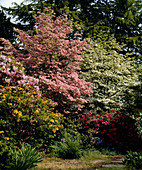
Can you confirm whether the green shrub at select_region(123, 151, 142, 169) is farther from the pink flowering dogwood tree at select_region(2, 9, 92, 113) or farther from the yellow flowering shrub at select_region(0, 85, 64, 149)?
the pink flowering dogwood tree at select_region(2, 9, 92, 113)

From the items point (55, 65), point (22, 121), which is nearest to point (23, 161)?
point (22, 121)

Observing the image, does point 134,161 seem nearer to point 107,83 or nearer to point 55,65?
point 55,65

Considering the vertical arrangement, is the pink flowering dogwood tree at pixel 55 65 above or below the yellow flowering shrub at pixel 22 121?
above

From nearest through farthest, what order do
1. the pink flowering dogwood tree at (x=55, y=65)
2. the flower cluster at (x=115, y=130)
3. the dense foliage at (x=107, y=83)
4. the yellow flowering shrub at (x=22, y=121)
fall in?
the yellow flowering shrub at (x=22, y=121) < the flower cluster at (x=115, y=130) < the pink flowering dogwood tree at (x=55, y=65) < the dense foliage at (x=107, y=83)

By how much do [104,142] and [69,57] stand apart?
372 cm

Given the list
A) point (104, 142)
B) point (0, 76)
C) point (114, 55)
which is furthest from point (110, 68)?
point (0, 76)

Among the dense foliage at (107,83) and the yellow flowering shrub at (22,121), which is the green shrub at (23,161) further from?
the dense foliage at (107,83)

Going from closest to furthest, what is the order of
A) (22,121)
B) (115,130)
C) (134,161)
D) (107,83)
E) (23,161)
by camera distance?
(23,161), (134,161), (22,121), (115,130), (107,83)

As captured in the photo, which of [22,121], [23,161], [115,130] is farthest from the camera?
[115,130]

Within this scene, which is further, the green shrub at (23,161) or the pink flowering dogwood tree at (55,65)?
the pink flowering dogwood tree at (55,65)

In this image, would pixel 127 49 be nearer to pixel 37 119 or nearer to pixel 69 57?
pixel 69 57

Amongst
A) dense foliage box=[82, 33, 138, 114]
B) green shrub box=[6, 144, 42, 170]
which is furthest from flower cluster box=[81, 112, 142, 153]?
green shrub box=[6, 144, 42, 170]

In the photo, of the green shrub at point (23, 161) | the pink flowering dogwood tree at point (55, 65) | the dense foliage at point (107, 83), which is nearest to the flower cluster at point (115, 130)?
the pink flowering dogwood tree at point (55, 65)

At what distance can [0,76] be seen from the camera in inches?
234
